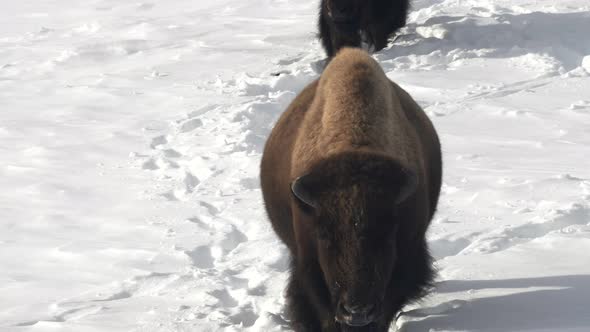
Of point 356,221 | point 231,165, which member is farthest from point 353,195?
point 231,165

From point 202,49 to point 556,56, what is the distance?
4.94 m

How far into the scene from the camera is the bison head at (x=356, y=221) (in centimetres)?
378

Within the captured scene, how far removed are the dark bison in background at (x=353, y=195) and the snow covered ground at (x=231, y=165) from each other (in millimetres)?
546

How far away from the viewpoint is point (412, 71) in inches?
459

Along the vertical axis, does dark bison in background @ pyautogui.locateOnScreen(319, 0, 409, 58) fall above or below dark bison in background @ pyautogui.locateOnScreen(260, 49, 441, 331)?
below

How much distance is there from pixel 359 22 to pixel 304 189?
8.07 metres

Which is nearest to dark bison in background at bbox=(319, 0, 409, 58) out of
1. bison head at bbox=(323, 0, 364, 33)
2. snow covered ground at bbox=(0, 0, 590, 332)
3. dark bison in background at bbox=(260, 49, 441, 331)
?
bison head at bbox=(323, 0, 364, 33)

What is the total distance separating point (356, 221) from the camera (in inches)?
150

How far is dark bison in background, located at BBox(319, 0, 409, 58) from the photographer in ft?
36.6

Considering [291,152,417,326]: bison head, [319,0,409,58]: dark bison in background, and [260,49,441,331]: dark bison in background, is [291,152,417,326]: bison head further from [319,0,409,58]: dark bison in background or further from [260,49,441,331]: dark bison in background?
[319,0,409,58]: dark bison in background

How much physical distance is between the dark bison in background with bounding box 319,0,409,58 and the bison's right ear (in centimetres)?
735

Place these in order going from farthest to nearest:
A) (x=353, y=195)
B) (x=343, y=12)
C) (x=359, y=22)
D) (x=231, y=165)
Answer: (x=359, y=22) < (x=343, y=12) < (x=231, y=165) < (x=353, y=195)

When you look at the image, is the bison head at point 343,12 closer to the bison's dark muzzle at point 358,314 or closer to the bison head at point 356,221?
the bison head at point 356,221

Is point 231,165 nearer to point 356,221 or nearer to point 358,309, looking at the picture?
point 356,221
